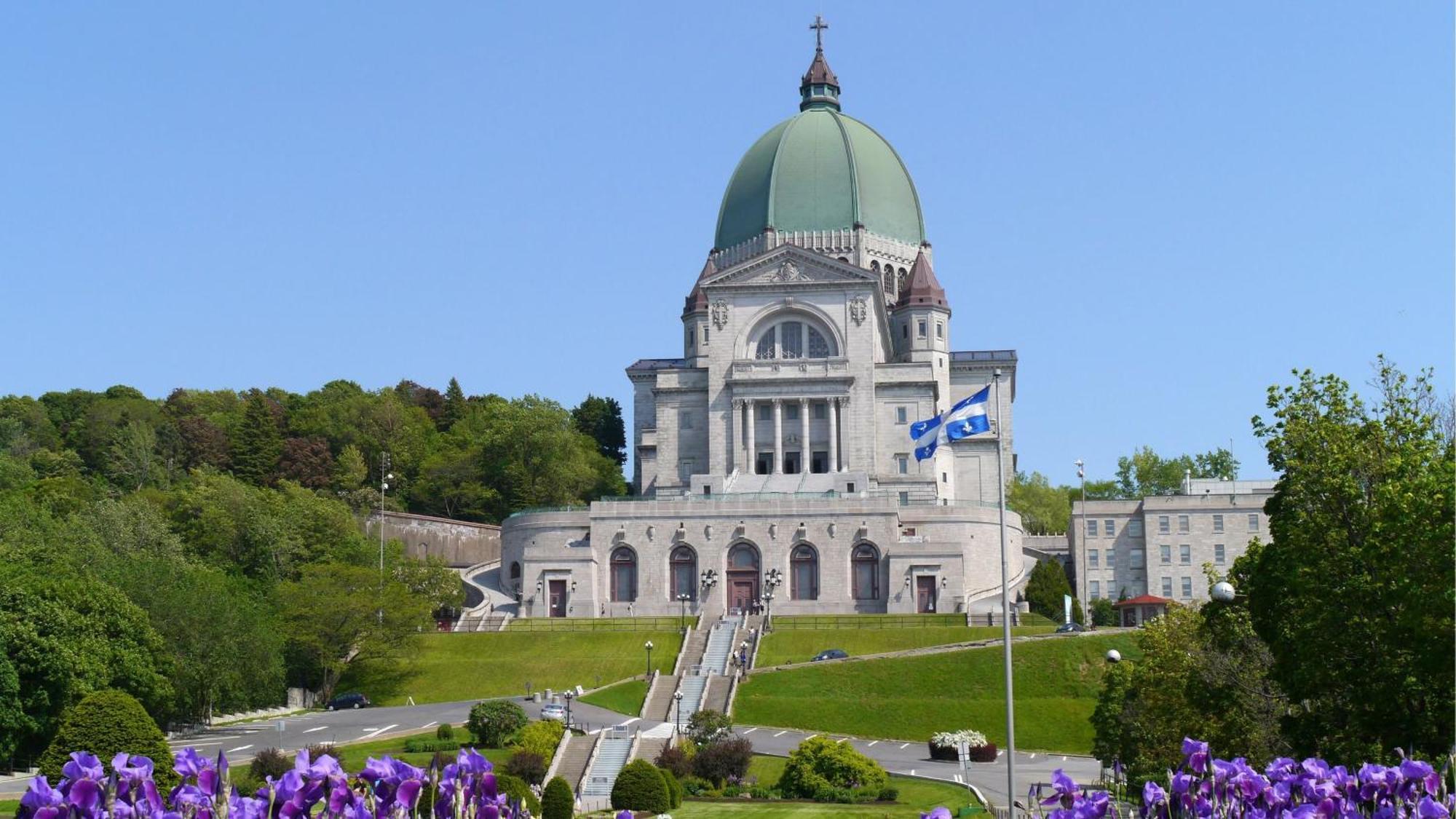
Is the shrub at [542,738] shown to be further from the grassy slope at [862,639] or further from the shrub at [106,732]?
the grassy slope at [862,639]

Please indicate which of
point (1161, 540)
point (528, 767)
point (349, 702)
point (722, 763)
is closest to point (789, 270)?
point (1161, 540)

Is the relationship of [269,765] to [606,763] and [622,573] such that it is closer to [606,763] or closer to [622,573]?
[606,763]

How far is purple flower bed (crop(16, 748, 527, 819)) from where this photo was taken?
11750mm

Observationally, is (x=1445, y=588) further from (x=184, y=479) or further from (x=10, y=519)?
(x=184, y=479)

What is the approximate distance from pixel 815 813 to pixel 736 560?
4539 cm

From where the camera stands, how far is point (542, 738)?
5262cm

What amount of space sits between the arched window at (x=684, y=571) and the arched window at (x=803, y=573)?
5.05m

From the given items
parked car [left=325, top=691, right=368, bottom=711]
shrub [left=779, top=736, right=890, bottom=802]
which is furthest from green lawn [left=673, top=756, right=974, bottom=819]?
parked car [left=325, top=691, right=368, bottom=711]

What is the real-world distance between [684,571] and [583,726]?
31.9 meters

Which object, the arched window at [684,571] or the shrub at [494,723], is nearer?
the shrub at [494,723]

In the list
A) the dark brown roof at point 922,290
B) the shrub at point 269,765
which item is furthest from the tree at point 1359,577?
the dark brown roof at point 922,290

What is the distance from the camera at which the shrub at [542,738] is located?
5181cm

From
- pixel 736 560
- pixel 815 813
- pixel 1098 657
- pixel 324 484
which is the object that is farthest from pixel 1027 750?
pixel 324 484

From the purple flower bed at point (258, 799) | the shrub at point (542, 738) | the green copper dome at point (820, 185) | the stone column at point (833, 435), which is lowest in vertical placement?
the shrub at point (542, 738)
